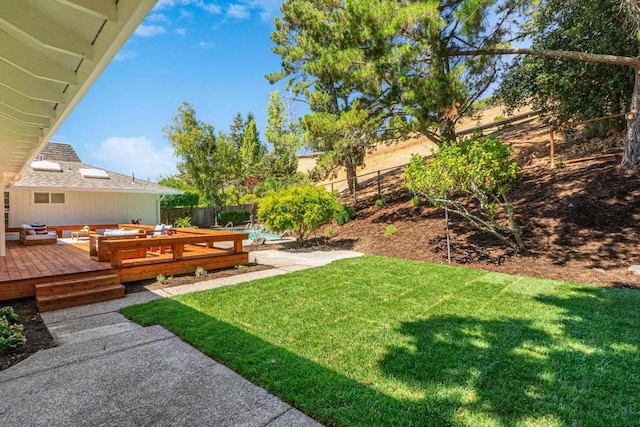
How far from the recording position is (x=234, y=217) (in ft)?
71.2

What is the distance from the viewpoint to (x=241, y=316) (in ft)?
14.6

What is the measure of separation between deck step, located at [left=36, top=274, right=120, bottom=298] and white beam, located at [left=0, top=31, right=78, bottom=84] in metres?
4.18

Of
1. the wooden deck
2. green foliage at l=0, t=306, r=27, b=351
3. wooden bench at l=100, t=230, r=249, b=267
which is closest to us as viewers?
green foliage at l=0, t=306, r=27, b=351

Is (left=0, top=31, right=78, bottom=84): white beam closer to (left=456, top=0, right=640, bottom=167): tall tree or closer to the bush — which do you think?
(left=456, top=0, right=640, bottom=167): tall tree

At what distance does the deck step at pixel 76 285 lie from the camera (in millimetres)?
5242

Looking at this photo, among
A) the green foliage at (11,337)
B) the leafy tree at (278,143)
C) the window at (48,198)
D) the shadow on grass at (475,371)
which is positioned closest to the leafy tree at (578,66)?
the shadow on grass at (475,371)

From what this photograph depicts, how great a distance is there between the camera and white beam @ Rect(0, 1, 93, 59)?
1.83m

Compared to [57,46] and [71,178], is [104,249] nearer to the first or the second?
[57,46]

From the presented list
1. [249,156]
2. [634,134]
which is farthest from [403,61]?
[249,156]

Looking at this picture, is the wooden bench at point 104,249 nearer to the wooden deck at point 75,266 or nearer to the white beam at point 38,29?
the wooden deck at point 75,266

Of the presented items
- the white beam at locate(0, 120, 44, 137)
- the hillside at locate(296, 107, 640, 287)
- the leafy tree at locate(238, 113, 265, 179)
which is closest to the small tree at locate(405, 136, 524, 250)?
the hillside at locate(296, 107, 640, 287)

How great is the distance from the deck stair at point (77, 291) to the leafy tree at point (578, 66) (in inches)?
536

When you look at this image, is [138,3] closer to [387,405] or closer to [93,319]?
[387,405]

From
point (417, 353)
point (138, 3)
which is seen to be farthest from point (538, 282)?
point (138, 3)
